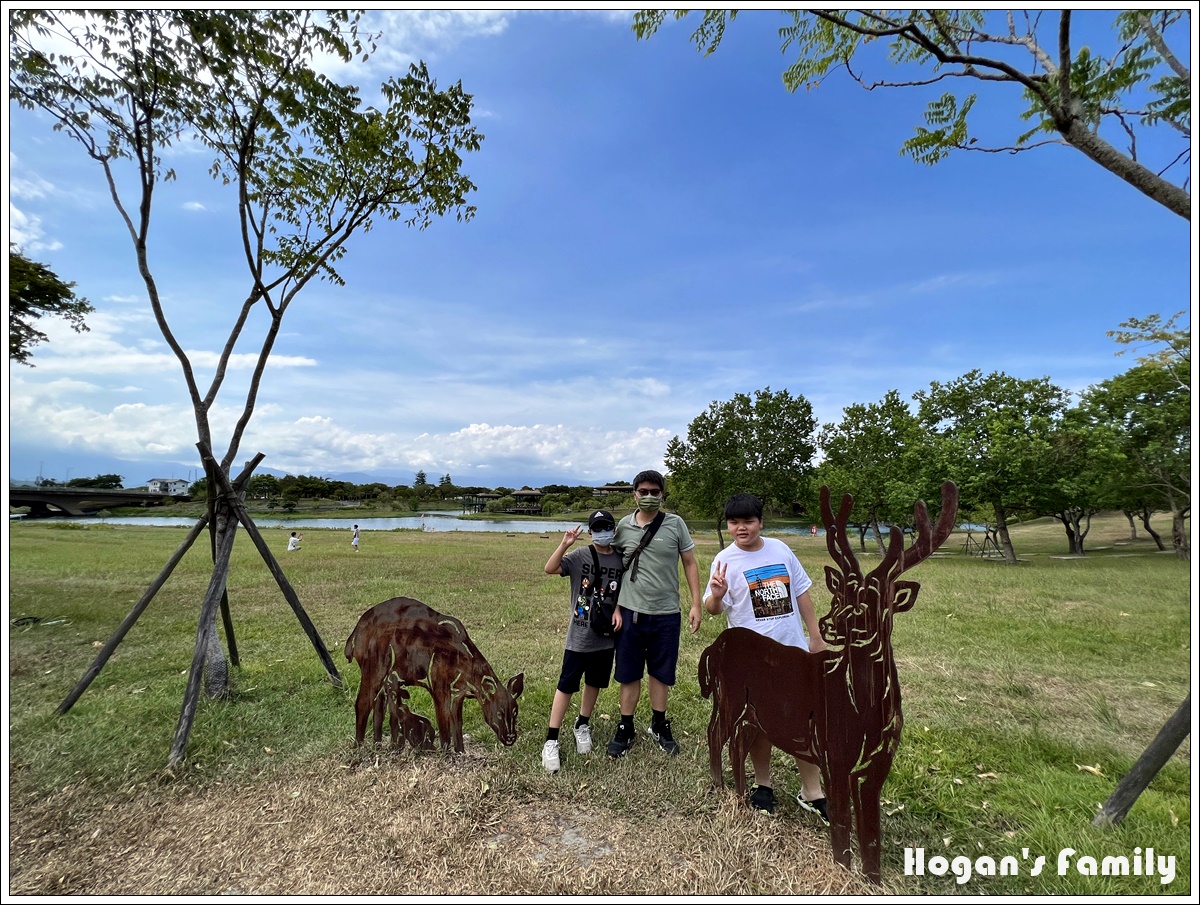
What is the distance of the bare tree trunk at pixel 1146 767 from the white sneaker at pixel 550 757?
3426 millimetres

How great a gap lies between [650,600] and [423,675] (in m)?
1.92

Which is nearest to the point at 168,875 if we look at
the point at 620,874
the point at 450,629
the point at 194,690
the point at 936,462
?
the point at 194,690

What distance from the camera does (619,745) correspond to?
396cm

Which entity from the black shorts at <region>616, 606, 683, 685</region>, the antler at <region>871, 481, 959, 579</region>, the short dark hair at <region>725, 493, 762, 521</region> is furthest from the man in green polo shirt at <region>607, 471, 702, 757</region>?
the antler at <region>871, 481, 959, 579</region>

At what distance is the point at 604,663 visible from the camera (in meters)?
3.95

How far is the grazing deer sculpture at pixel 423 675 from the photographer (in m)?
3.97

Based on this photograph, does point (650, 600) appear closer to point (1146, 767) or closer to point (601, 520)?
point (601, 520)

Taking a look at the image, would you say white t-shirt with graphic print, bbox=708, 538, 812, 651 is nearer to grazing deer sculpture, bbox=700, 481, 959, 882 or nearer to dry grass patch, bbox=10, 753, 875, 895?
grazing deer sculpture, bbox=700, 481, 959, 882

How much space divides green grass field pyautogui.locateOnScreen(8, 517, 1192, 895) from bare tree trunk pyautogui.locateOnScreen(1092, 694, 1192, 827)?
8 cm

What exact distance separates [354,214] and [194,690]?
4850 millimetres

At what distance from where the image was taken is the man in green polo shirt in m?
3.80

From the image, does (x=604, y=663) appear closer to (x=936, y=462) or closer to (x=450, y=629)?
(x=450, y=629)

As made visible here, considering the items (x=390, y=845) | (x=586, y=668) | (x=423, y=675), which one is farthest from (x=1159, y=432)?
(x=390, y=845)

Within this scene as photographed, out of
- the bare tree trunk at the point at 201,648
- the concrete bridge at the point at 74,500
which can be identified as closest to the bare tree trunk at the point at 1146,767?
the bare tree trunk at the point at 201,648
